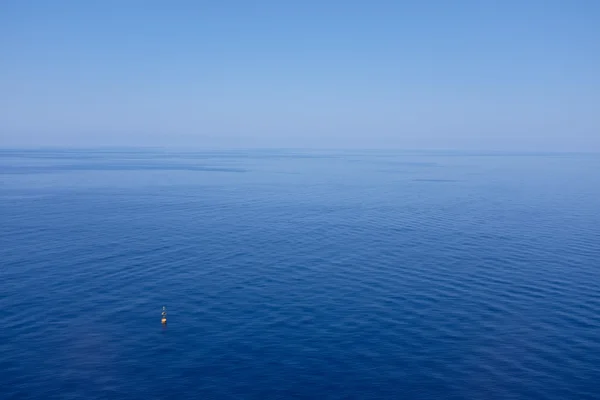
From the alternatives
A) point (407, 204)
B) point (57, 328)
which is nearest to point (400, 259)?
point (57, 328)

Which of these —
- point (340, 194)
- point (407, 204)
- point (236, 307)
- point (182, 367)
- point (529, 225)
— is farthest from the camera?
point (340, 194)

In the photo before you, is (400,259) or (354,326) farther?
(400,259)

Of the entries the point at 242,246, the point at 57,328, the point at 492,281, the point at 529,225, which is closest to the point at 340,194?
the point at 529,225

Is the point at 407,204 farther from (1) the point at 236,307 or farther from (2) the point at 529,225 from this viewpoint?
(1) the point at 236,307

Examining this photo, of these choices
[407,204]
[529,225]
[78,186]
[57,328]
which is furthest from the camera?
[78,186]

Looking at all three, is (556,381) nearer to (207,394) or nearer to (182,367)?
(207,394)

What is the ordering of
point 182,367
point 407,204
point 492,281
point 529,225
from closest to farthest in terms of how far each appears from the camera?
1. point 182,367
2. point 492,281
3. point 529,225
4. point 407,204
